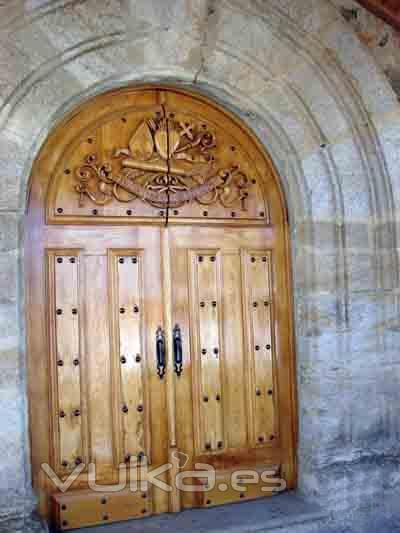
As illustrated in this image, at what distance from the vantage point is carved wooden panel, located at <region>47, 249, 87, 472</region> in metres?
2.52

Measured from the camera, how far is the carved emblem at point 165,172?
2.64 metres

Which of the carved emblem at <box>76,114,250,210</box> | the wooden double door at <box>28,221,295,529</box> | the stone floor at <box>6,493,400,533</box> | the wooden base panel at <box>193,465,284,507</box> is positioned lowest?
the stone floor at <box>6,493,400,533</box>

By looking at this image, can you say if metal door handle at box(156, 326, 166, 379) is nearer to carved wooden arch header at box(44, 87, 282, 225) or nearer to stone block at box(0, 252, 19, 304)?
carved wooden arch header at box(44, 87, 282, 225)

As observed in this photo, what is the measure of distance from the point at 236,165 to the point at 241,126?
0.72 feet

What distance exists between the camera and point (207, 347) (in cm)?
279

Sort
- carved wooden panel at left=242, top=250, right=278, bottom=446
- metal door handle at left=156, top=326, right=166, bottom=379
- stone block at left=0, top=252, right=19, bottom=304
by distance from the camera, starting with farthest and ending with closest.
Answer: carved wooden panel at left=242, top=250, right=278, bottom=446
metal door handle at left=156, top=326, right=166, bottom=379
stone block at left=0, top=252, right=19, bottom=304

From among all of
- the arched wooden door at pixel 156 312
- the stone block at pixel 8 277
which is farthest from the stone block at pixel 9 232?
the arched wooden door at pixel 156 312

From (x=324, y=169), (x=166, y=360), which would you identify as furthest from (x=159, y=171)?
(x=166, y=360)

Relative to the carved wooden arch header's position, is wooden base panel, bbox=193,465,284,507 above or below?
below

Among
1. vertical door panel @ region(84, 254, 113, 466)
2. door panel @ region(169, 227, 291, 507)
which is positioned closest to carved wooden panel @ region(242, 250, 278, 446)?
door panel @ region(169, 227, 291, 507)

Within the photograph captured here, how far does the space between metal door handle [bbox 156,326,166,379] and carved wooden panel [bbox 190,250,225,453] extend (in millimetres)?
181

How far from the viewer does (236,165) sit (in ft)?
9.47

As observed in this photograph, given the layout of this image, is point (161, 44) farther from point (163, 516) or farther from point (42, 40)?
point (163, 516)

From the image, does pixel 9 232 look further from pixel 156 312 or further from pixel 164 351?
pixel 164 351
